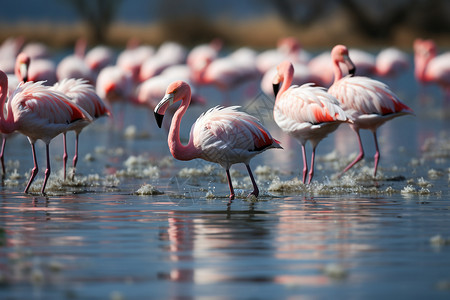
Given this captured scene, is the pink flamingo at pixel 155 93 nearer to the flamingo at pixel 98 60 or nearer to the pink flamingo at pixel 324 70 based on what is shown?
the pink flamingo at pixel 324 70

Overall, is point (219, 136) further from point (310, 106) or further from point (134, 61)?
point (134, 61)

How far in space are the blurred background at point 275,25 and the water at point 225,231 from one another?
2478 centimetres

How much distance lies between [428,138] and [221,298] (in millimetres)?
10206

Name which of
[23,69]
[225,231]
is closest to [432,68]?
[23,69]

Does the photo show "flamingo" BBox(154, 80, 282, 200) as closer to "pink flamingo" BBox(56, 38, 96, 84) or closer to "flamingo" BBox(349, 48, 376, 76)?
"pink flamingo" BBox(56, 38, 96, 84)

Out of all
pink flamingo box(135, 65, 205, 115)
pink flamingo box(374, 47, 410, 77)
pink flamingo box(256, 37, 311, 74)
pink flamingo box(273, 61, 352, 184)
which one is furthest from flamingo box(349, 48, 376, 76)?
pink flamingo box(273, 61, 352, 184)

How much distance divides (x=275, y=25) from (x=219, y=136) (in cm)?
3198

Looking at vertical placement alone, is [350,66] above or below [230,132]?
above

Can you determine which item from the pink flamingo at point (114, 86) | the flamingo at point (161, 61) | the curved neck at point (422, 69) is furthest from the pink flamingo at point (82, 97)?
the curved neck at point (422, 69)

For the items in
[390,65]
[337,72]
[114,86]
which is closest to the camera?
[337,72]

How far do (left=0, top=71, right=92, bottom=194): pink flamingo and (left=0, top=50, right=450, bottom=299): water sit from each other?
22.6 inches

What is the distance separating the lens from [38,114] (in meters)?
8.82

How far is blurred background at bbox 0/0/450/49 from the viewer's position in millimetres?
36250

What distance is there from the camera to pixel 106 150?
13.0 metres
